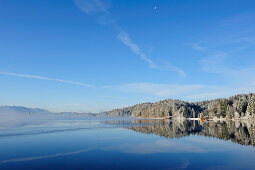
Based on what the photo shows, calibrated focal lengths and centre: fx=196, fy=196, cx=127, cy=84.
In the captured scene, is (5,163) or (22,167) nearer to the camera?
(22,167)

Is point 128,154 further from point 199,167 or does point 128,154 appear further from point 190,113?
point 190,113

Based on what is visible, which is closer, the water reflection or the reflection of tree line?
the reflection of tree line

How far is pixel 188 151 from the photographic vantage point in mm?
31609

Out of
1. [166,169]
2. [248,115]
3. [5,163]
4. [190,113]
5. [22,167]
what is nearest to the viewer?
[166,169]

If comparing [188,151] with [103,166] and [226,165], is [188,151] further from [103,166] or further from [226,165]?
[103,166]

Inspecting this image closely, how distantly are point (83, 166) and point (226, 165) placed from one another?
55.4ft

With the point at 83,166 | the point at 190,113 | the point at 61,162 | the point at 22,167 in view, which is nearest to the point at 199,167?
the point at 83,166

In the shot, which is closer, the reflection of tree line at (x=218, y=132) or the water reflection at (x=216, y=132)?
the reflection of tree line at (x=218, y=132)

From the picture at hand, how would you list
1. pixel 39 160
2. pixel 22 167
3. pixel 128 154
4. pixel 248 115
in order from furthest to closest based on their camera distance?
pixel 248 115
pixel 128 154
pixel 39 160
pixel 22 167

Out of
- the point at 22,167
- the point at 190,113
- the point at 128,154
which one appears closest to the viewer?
the point at 22,167

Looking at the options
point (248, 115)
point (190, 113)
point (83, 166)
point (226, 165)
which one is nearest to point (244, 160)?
point (226, 165)

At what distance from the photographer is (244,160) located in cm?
2567

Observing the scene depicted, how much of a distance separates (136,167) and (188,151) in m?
12.7

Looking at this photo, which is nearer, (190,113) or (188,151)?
(188,151)
